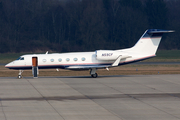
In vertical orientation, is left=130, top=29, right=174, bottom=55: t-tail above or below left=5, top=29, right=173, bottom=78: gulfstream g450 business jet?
above

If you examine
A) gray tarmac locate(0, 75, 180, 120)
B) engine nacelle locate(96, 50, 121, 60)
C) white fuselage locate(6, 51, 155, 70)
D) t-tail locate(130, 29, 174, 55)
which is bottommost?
gray tarmac locate(0, 75, 180, 120)

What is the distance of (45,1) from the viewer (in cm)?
8462

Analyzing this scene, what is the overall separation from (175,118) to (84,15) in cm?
6807

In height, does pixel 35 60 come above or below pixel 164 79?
above

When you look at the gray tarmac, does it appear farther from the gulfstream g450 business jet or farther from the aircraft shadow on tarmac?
the gulfstream g450 business jet

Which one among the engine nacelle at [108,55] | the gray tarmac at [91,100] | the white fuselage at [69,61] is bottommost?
the gray tarmac at [91,100]

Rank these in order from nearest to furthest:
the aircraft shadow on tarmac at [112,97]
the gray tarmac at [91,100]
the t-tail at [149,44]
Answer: the gray tarmac at [91,100] → the aircraft shadow on tarmac at [112,97] → the t-tail at [149,44]

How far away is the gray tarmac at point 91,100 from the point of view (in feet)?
47.2

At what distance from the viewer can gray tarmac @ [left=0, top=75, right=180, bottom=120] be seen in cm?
1440

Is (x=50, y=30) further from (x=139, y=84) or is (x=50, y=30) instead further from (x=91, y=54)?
(x=139, y=84)

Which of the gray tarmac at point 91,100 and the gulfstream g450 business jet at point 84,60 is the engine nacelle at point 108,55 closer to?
the gulfstream g450 business jet at point 84,60

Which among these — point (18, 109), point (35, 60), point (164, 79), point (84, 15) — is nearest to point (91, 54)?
point (35, 60)

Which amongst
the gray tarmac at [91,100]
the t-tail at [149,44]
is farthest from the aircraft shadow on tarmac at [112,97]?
the t-tail at [149,44]

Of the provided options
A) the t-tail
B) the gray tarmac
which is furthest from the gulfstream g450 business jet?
the gray tarmac
